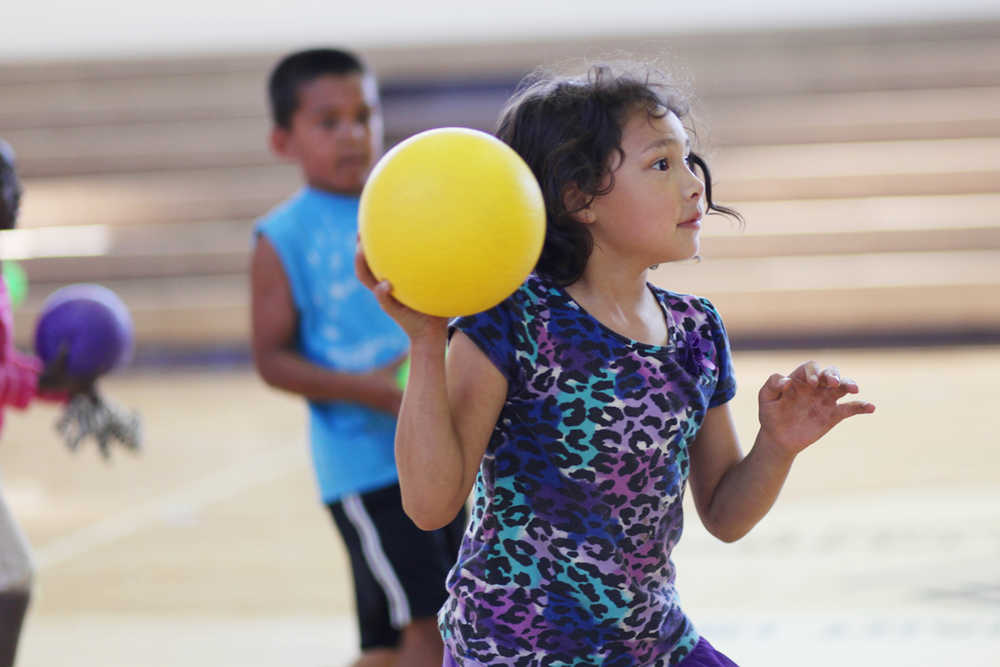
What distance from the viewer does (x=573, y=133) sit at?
1527mm

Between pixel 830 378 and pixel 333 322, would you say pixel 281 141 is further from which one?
pixel 830 378

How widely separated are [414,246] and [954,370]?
25.3 feet

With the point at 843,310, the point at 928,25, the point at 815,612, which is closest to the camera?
the point at 815,612

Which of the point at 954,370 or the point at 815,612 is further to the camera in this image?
the point at 954,370

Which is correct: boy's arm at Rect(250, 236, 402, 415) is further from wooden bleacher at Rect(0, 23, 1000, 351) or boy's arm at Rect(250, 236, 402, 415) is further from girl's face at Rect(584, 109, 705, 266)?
wooden bleacher at Rect(0, 23, 1000, 351)

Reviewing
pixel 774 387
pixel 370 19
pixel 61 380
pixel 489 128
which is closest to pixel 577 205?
pixel 774 387

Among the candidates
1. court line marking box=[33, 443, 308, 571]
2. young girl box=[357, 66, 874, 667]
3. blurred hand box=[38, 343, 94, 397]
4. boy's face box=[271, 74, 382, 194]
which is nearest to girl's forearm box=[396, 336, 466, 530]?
young girl box=[357, 66, 874, 667]

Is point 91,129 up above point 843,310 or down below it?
above

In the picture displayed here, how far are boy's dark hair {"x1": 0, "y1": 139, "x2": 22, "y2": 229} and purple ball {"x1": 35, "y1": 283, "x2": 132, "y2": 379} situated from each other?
0.32 metres

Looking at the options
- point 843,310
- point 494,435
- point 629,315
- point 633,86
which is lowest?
point 843,310

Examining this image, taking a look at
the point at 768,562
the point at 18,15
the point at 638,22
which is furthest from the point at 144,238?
Result: the point at 768,562

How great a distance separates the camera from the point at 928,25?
36.8 ft

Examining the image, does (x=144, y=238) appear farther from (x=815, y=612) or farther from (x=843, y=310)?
(x=815, y=612)

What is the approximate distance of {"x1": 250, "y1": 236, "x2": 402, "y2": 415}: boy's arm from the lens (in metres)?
2.42
